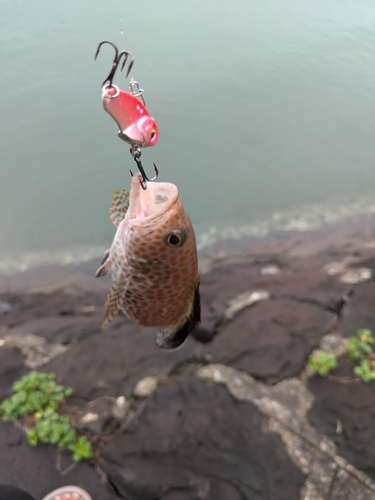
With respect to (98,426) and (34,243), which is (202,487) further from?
(34,243)

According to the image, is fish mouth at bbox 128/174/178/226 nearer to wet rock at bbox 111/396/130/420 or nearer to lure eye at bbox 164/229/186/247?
lure eye at bbox 164/229/186/247

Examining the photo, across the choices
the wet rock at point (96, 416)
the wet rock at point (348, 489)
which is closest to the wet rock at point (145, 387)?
the wet rock at point (96, 416)

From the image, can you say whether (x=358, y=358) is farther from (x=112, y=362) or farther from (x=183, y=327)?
(x=112, y=362)

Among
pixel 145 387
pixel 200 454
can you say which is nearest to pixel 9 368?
pixel 145 387

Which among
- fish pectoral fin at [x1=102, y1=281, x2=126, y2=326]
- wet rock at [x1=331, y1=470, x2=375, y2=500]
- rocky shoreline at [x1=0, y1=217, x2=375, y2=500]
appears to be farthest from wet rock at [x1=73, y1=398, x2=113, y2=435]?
wet rock at [x1=331, y1=470, x2=375, y2=500]

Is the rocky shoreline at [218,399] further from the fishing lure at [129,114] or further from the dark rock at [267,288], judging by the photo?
the fishing lure at [129,114]
